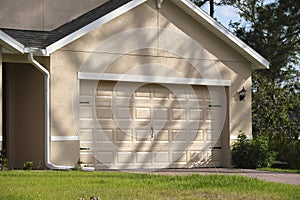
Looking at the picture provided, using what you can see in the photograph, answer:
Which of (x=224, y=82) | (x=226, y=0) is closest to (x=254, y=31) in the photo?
(x=226, y=0)

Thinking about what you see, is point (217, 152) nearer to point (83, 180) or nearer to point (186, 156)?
point (186, 156)

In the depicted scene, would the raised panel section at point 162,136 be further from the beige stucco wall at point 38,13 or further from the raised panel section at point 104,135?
the beige stucco wall at point 38,13

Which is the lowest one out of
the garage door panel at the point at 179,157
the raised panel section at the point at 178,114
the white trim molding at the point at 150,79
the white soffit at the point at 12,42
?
the garage door panel at the point at 179,157

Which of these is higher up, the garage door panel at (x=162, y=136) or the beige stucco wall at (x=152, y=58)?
the beige stucco wall at (x=152, y=58)

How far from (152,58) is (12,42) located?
13.1 ft

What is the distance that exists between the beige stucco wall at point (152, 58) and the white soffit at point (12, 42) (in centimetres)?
94

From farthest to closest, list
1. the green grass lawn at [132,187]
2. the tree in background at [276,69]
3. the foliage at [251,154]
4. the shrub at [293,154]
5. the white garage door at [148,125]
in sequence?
the tree in background at [276,69] < the shrub at [293,154] < the foliage at [251,154] < the white garage door at [148,125] < the green grass lawn at [132,187]

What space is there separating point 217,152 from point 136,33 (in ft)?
13.8

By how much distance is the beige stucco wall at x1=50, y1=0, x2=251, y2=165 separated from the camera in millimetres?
16344

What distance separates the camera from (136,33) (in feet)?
57.5

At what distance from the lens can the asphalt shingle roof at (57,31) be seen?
16.4 m

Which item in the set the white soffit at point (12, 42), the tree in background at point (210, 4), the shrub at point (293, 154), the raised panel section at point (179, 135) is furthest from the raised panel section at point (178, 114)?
the tree in background at point (210, 4)

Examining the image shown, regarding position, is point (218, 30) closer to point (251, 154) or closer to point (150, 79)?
point (150, 79)

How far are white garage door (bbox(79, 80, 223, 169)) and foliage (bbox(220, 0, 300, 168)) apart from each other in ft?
10.2
